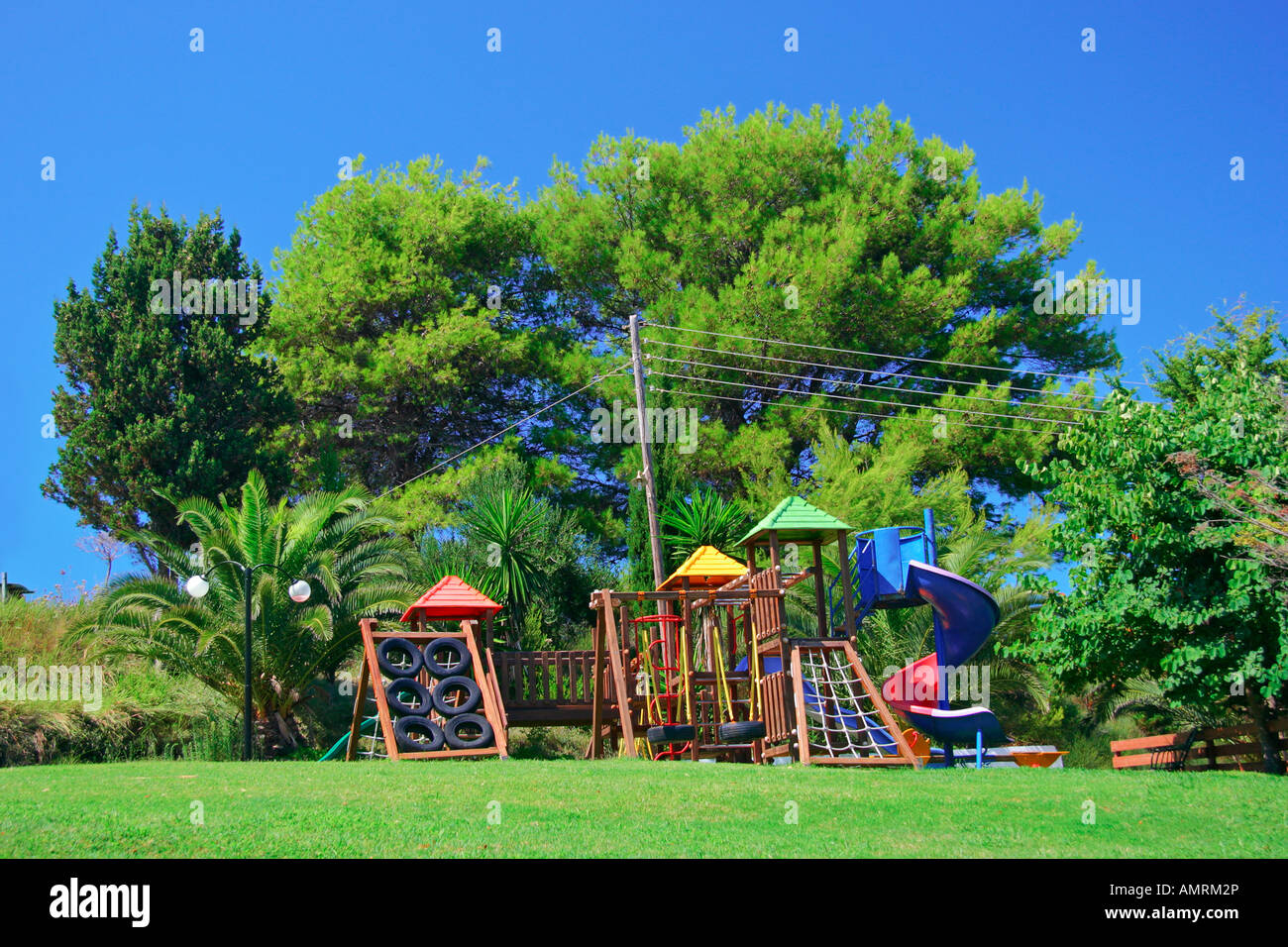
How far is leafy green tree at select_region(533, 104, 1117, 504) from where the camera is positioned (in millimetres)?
31547

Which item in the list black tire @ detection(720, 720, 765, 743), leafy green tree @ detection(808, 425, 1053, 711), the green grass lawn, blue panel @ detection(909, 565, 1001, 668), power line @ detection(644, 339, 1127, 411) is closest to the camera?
the green grass lawn

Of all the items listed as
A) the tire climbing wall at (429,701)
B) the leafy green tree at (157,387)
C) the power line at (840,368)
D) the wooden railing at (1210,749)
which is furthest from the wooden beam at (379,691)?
the power line at (840,368)

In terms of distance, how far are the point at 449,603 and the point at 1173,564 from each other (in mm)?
10595

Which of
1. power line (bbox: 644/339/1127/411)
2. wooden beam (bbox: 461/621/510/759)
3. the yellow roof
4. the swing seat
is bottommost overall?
the swing seat

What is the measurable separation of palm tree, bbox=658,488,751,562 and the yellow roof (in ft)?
16.7

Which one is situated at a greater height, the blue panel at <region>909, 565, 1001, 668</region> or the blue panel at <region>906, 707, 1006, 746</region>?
the blue panel at <region>909, 565, 1001, 668</region>

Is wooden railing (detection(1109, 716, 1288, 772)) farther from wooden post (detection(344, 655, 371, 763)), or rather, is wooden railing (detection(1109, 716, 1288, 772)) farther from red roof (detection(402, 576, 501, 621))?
wooden post (detection(344, 655, 371, 763))

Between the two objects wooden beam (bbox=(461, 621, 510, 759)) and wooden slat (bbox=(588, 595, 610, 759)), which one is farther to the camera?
wooden slat (bbox=(588, 595, 610, 759))

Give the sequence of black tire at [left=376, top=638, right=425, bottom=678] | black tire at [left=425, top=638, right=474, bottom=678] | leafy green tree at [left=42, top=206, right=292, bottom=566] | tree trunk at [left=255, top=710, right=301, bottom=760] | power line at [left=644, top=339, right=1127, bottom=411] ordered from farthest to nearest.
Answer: power line at [left=644, top=339, right=1127, bottom=411]
leafy green tree at [left=42, top=206, right=292, bottom=566]
tree trunk at [left=255, top=710, right=301, bottom=760]
black tire at [left=425, top=638, right=474, bottom=678]
black tire at [left=376, top=638, right=425, bottom=678]

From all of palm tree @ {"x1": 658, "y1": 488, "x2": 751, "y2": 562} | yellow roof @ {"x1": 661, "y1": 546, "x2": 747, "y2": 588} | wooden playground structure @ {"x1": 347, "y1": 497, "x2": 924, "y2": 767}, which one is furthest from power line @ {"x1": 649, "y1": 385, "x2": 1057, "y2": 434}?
wooden playground structure @ {"x1": 347, "y1": 497, "x2": 924, "y2": 767}

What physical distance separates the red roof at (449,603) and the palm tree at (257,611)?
1.98 metres

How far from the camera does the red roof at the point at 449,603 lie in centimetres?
1823

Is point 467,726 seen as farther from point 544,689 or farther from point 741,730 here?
point 741,730
